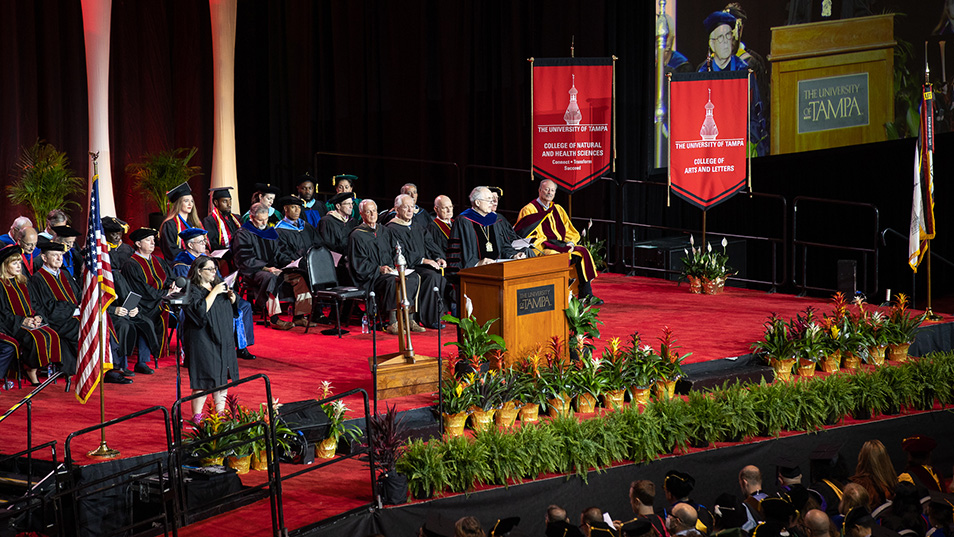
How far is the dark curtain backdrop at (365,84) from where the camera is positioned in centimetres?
1571

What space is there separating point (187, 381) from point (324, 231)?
9.83 feet

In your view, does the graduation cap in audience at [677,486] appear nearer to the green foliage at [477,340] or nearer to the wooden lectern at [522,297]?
the green foliage at [477,340]

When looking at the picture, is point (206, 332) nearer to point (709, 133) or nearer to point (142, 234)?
point (142, 234)

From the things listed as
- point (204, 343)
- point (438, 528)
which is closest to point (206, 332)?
point (204, 343)

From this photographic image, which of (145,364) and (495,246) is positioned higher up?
(495,246)

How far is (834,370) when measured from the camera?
32.6 ft

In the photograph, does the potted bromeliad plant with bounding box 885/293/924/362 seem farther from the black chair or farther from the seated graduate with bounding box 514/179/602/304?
the black chair

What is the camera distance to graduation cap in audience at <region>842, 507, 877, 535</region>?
18.7 feet

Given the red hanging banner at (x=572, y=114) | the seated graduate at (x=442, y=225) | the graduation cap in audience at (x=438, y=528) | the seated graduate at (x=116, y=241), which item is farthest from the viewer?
the red hanging banner at (x=572, y=114)

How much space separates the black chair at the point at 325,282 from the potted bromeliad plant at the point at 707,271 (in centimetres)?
436

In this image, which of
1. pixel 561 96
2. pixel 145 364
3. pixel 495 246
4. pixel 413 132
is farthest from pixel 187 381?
pixel 413 132

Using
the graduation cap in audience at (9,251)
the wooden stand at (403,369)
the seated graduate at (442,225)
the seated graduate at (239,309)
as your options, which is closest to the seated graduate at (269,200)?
the seated graduate at (239,309)

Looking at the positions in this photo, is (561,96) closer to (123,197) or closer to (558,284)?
(558,284)

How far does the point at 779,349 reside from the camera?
32.3ft
